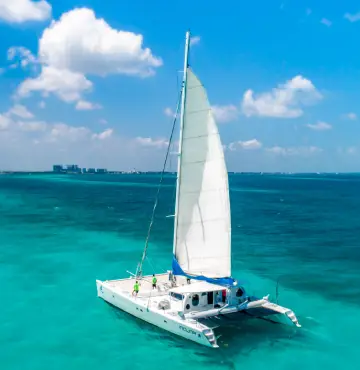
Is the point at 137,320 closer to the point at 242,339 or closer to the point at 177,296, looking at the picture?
the point at 177,296

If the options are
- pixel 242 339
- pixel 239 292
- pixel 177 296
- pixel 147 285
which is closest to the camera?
pixel 242 339

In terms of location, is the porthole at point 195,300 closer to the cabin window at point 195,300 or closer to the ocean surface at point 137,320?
the cabin window at point 195,300

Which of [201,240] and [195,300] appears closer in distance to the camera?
[195,300]

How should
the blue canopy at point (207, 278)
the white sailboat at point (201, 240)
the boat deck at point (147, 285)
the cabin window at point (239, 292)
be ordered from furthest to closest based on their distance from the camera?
the boat deck at point (147, 285) < the cabin window at point (239, 292) < the blue canopy at point (207, 278) < the white sailboat at point (201, 240)

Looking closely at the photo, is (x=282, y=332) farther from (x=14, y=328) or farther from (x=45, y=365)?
(x=14, y=328)

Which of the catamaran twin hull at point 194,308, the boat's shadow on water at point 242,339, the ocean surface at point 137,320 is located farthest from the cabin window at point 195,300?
the ocean surface at point 137,320

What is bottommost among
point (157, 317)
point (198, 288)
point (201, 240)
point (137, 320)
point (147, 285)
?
point (137, 320)

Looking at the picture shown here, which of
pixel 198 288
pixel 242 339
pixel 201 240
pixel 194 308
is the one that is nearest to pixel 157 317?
pixel 194 308

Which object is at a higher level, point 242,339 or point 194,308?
point 194,308
